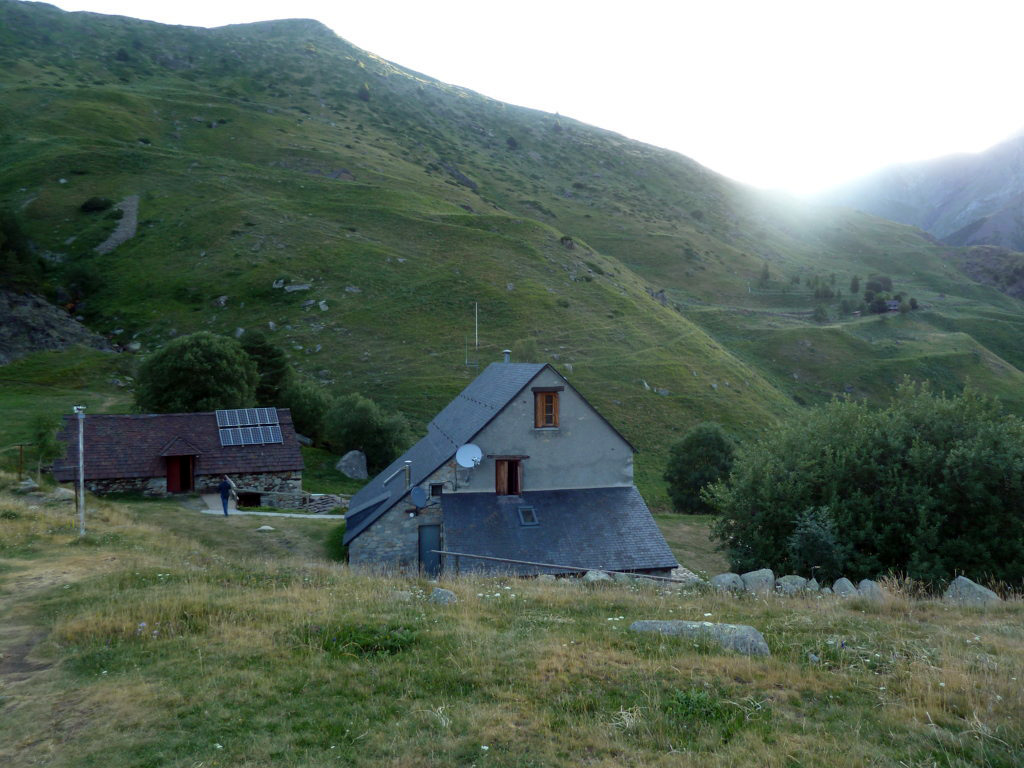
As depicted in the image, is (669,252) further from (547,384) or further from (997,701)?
(997,701)

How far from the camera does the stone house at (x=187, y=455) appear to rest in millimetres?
35562

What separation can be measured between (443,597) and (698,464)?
3618cm

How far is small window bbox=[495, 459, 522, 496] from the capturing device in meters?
27.5

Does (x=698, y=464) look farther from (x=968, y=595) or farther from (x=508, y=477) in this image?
(x=968, y=595)

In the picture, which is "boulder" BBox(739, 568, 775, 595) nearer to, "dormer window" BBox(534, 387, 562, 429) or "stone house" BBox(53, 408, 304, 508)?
"dormer window" BBox(534, 387, 562, 429)

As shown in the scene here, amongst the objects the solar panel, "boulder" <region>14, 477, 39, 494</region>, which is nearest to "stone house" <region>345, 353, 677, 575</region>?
the solar panel

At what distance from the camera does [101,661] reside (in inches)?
380

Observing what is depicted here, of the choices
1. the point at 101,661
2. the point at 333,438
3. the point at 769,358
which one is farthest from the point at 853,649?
the point at 769,358

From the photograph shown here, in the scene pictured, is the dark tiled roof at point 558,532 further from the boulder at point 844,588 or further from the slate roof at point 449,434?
the boulder at point 844,588

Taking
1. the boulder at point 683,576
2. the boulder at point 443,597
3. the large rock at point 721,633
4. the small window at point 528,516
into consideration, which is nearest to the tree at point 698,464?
the boulder at point 683,576

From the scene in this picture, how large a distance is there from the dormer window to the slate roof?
0.89m

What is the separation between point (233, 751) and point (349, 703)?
157cm

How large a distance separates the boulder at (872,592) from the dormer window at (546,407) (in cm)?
1446

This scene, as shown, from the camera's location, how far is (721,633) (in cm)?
1068
